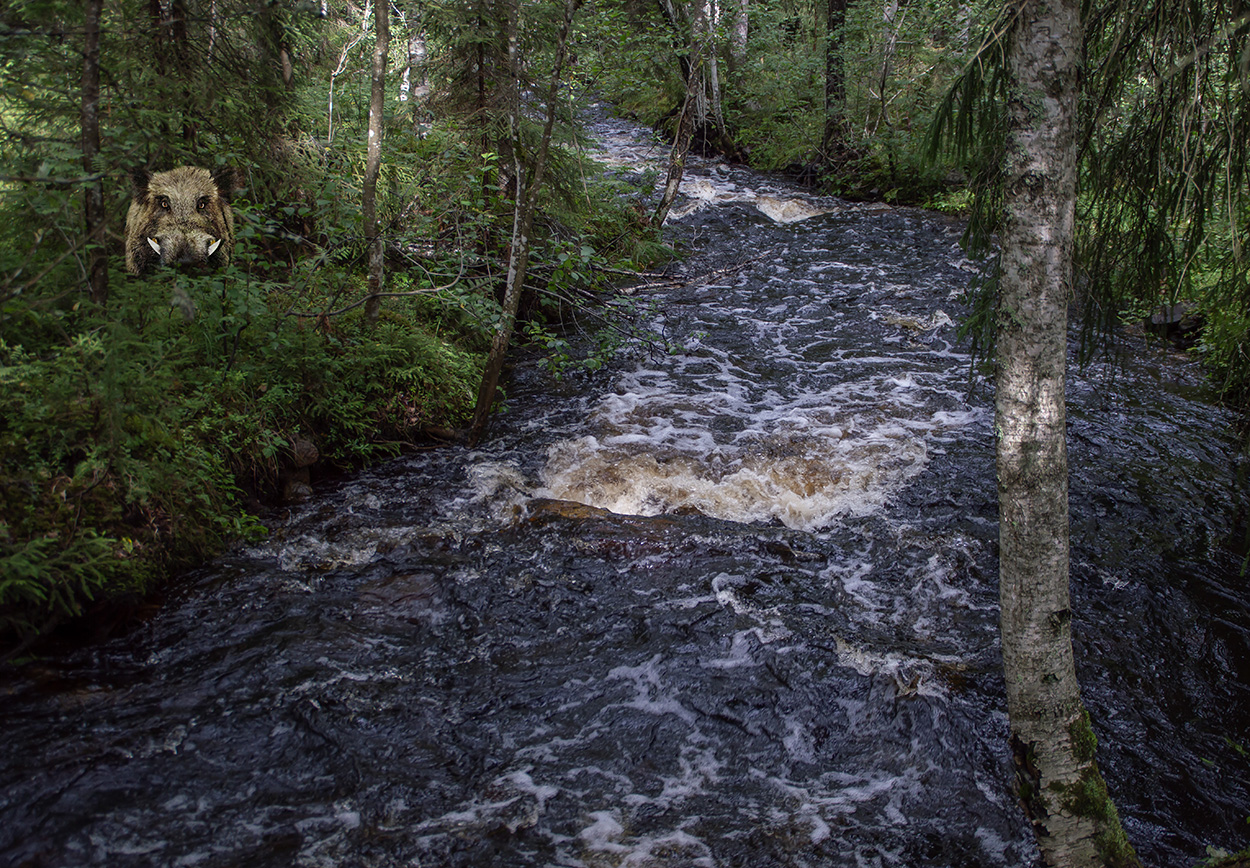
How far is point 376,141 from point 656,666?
18.3 ft

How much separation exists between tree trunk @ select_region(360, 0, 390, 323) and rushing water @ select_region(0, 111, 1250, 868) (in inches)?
81.8

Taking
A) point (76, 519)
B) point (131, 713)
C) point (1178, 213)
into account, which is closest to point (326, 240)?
point (76, 519)

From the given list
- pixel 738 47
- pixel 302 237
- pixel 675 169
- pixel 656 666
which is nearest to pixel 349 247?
pixel 302 237

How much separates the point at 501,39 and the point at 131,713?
7845 millimetres

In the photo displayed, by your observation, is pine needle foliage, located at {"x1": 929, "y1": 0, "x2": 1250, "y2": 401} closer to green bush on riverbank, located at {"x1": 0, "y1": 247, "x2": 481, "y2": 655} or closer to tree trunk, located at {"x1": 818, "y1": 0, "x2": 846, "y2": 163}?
green bush on riverbank, located at {"x1": 0, "y1": 247, "x2": 481, "y2": 655}

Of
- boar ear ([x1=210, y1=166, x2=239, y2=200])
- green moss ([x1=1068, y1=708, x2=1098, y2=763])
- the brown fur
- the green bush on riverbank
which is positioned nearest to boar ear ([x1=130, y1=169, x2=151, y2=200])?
the brown fur

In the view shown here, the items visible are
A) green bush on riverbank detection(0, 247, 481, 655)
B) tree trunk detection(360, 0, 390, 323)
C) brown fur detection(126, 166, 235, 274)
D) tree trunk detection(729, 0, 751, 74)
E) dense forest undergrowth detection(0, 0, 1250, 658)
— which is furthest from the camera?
tree trunk detection(729, 0, 751, 74)

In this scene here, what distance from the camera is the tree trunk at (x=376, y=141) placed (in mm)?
6844

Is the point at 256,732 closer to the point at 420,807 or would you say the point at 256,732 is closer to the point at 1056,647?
the point at 420,807

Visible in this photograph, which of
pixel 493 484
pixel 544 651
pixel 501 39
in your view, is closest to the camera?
pixel 544 651

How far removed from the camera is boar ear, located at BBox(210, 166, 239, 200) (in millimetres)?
7297

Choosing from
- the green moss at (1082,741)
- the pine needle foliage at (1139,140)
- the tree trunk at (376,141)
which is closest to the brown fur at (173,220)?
the tree trunk at (376,141)

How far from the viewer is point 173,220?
623 cm

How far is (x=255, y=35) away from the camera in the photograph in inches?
279
